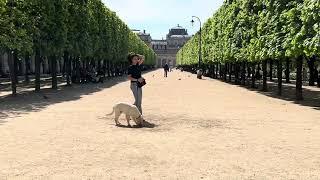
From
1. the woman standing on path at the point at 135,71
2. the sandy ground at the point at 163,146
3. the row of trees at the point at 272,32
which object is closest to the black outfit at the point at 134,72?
the woman standing on path at the point at 135,71

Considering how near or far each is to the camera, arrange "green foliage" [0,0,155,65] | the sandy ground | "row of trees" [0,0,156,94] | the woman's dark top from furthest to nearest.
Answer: "row of trees" [0,0,156,94]
"green foliage" [0,0,155,65]
the woman's dark top
the sandy ground

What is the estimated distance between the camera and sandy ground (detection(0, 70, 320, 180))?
8.87 m

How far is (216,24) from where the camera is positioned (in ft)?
181

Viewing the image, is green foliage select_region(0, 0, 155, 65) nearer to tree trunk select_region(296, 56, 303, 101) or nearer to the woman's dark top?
the woman's dark top

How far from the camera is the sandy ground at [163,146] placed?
8867 mm

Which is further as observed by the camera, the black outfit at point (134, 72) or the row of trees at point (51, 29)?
Result: the row of trees at point (51, 29)

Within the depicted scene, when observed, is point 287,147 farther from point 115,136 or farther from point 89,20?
point 89,20

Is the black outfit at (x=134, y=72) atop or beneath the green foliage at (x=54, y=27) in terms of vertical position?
beneath

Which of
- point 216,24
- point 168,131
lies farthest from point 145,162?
point 216,24

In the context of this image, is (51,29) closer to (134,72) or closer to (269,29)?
(269,29)

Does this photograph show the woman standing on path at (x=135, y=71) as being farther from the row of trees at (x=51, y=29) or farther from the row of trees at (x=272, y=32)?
the row of trees at (x=51, y=29)

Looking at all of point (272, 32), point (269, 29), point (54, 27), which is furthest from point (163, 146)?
point (54, 27)

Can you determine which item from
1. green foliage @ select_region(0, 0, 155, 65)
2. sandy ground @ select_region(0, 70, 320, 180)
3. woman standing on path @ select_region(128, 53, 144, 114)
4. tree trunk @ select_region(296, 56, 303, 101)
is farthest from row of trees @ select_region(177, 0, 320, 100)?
green foliage @ select_region(0, 0, 155, 65)

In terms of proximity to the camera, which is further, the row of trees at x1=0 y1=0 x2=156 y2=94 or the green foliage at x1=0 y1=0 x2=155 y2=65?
the row of trees at x1=0 y1=0 x2=156 y2=94
